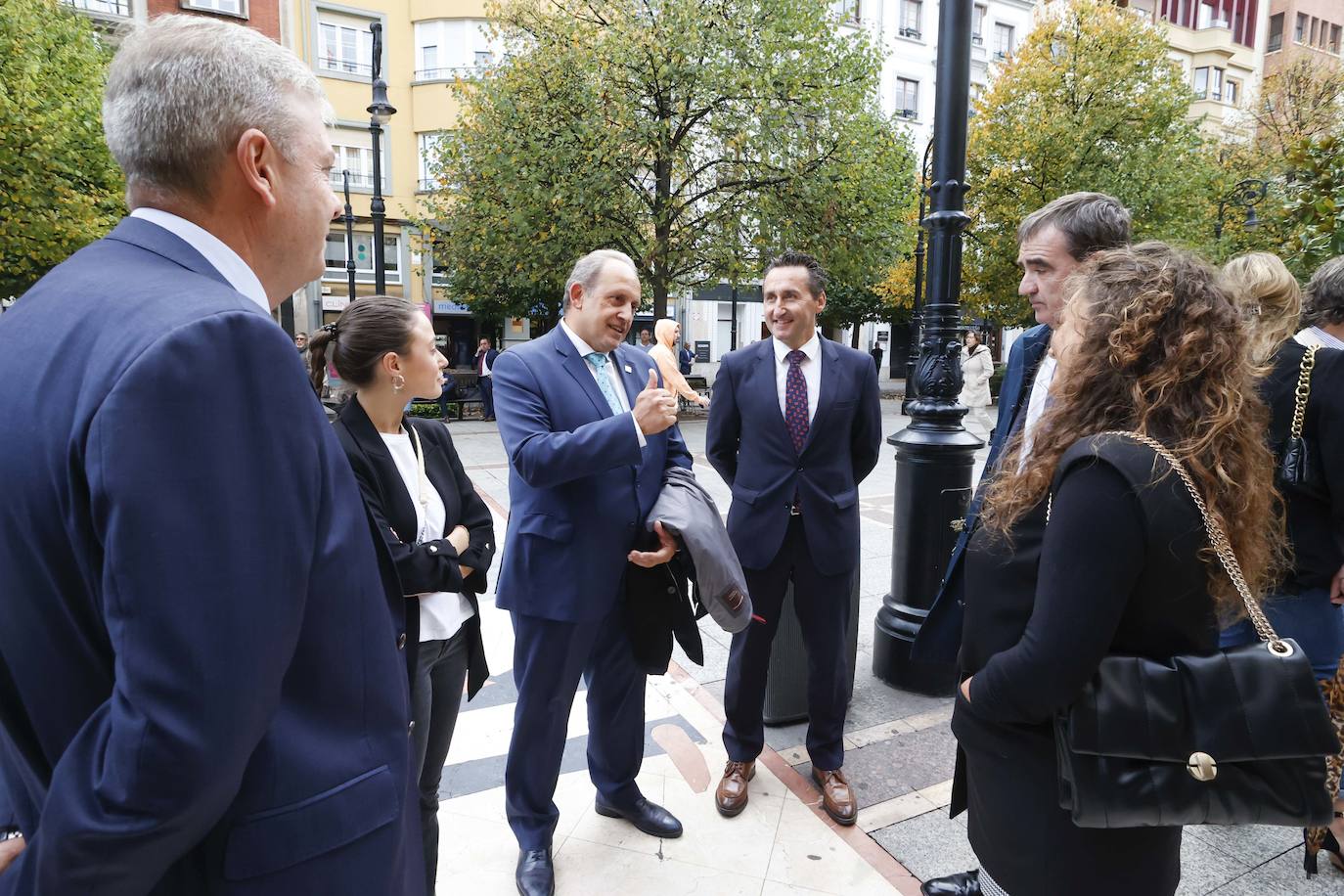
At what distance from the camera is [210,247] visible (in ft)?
3.50

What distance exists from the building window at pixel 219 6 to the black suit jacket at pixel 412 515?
27594 mm

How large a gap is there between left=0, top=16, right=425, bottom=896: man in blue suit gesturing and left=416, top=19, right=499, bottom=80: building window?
2904 cm

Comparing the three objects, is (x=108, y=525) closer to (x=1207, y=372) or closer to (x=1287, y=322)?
(x=1207, y=372)

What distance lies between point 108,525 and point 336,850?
525 mm

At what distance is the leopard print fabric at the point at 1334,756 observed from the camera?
2.70 m

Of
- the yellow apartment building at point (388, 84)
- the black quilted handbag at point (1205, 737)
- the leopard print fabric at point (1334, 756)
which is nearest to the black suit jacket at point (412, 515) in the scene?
the black quilted handbag at point (1205, 737)

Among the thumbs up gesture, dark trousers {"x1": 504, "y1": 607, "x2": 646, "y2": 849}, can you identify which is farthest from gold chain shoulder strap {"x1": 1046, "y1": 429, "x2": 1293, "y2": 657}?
dark trousers {"x1": 504, "y1": 607, "x2": 646, "y2": 849}

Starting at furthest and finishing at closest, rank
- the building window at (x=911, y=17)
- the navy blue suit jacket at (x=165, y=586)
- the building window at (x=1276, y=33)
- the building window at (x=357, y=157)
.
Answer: the building window at (x=1276, y=33)
the building window at (x=911, y=17)
the building window at (x=357, y=157)
the navy blue suit jacket at (x=165, y=586)

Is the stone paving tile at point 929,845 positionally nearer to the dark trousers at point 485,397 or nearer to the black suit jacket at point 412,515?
the black suit jacket at point 412,515

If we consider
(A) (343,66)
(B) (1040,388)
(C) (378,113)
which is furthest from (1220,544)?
(A) (343,66)

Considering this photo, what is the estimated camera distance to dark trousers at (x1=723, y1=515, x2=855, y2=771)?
322cm

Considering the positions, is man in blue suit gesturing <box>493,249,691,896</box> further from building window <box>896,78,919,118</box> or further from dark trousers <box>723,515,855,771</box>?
building window <box>896,78,919,118</box>

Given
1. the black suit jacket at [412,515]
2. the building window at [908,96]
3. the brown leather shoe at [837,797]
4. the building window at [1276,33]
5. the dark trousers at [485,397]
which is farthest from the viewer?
the building window at [1276,33]

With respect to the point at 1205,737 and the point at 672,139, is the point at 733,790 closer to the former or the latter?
the point at 1205,737
